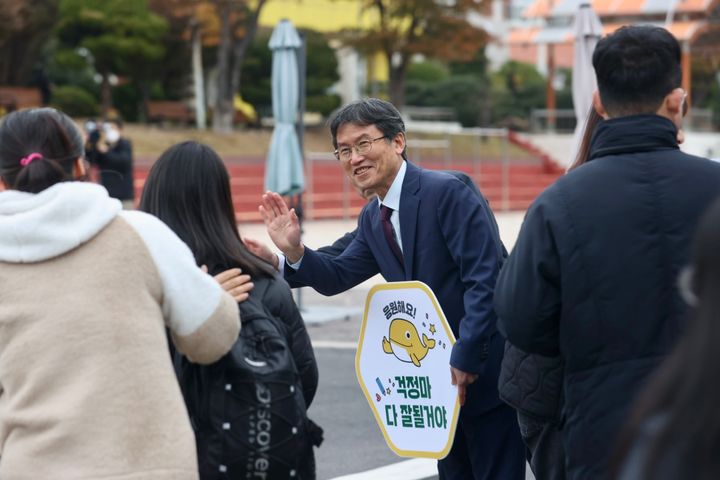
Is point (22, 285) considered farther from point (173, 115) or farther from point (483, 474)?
point (173, 115)

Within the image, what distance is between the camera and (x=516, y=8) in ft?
204

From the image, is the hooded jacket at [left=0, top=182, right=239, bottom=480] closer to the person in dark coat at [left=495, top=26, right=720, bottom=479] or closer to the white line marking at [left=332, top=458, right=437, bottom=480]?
the person in dark coat at [left=495, top=26, right=720, bottom=479]

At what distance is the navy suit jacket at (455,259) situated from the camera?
13.9ft

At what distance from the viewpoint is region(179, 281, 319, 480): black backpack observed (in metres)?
3.40

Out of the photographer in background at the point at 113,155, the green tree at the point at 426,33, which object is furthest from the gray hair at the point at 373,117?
the green tree at the point at 426,33

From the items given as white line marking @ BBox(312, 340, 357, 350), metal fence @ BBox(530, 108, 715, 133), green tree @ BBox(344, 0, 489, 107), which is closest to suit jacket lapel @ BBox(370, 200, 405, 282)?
white line marking @ BBox(312, 340, 357, 350)

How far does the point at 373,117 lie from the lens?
15.0ft

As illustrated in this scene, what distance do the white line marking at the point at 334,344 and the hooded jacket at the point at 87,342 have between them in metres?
7.97

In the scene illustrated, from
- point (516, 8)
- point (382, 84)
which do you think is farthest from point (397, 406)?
point (516, 8)

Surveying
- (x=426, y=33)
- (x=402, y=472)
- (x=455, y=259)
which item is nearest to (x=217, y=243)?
(x=455, y=259)

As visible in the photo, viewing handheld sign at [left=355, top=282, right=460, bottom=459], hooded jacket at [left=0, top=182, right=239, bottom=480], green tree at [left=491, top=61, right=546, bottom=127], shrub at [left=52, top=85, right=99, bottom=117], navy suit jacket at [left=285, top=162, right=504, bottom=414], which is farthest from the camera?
green tree at [left=491, top=61, right=546, bottom=127]

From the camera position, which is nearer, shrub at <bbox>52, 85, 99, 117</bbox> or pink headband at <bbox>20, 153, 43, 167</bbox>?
pink headband at <bbox>20, 153, 43, 167</bbox>

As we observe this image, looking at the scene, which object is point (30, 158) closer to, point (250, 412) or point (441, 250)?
point (250, 412)

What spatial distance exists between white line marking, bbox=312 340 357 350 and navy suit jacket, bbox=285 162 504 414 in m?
6.43
